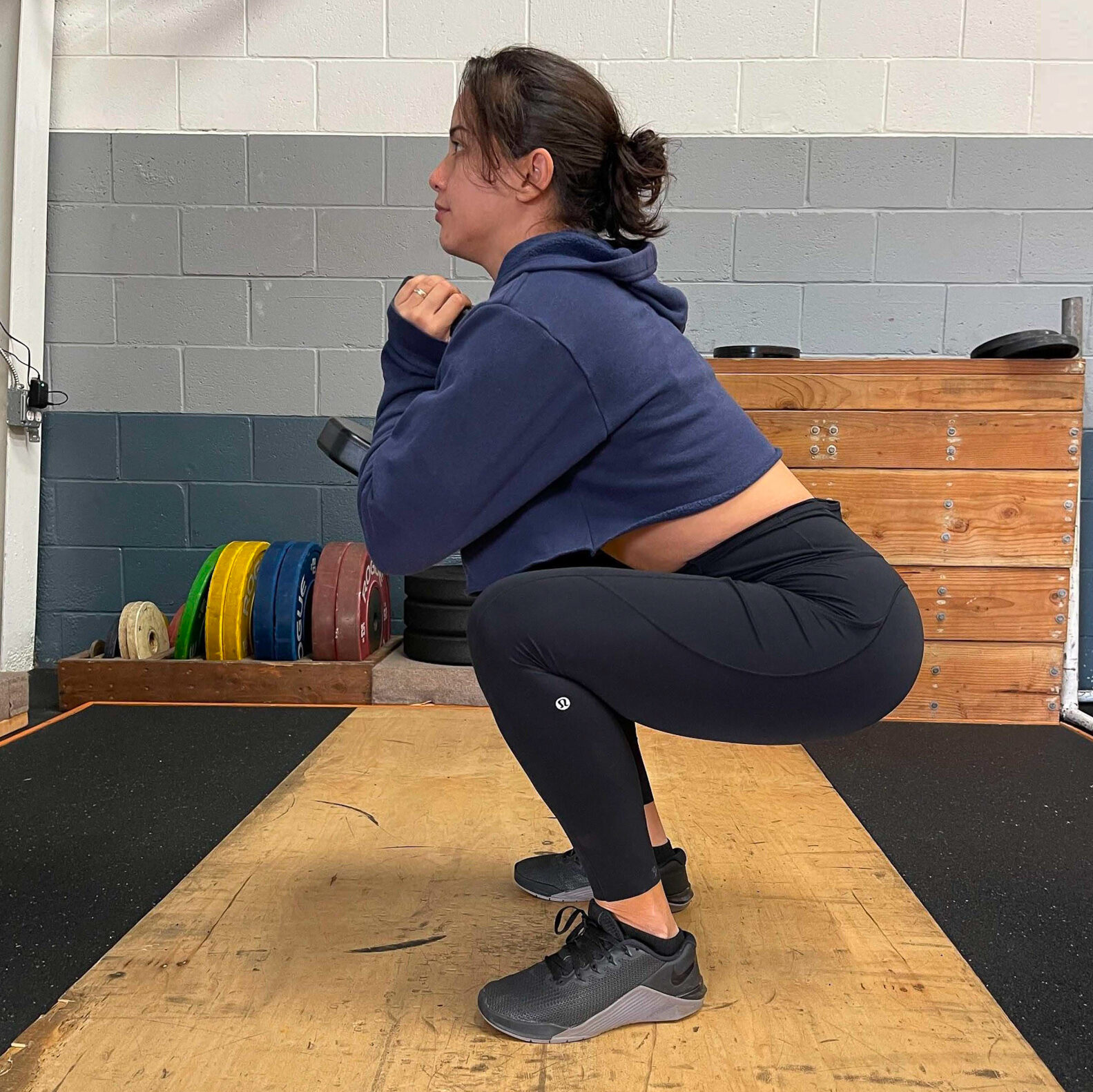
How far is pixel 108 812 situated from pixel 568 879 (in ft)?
3.51

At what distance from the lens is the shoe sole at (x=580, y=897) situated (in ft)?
5.15

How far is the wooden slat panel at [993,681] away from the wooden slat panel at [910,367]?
78 cm

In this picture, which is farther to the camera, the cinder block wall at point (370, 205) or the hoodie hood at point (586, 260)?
the cinder block wall at point (370, 205)

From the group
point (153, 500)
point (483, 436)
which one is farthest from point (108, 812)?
point (153, 500)

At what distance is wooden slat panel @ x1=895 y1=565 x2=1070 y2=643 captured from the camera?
3.02m

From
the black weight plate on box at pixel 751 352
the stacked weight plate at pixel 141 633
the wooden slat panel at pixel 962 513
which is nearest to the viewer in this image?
the wooden slat panel at pixel 962 513

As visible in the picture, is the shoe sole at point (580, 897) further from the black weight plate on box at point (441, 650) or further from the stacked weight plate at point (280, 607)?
the stacked weight plate at point (280, 607)

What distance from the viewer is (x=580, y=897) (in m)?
1.60

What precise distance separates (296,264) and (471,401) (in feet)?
8.85

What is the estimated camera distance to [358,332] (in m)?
3.64

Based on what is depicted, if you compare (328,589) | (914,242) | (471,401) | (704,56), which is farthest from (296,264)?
(471,401)

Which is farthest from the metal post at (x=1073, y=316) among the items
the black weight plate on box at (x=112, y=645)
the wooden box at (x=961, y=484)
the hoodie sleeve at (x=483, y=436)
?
the black weight plate on box at (x=112, y=645)

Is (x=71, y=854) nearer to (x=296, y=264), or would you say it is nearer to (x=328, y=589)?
(x=328, y=589)

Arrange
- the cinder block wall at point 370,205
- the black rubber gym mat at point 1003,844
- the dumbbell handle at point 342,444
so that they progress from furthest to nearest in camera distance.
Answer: the cinder block wall at point 370,205, the dumbbell handle at point 342,444, the black rubber gym mat at point 1003,844
